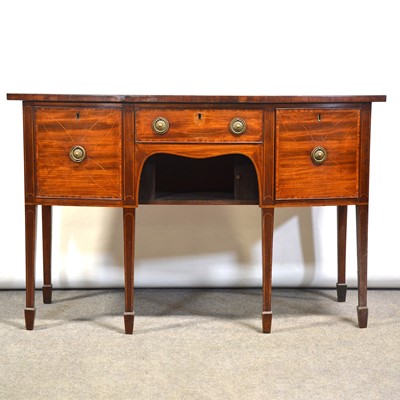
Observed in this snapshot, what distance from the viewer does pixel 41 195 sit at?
8.56 feet

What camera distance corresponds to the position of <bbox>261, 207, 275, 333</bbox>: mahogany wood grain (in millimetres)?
2609

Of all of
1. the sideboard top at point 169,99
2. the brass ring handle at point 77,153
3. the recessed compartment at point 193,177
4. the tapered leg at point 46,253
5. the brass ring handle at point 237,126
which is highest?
the sideboard top at point 169,99

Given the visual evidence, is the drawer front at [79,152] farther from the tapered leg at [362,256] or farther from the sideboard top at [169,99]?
the tapered leg at [362,256]

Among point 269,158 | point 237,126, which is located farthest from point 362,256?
point 237,126

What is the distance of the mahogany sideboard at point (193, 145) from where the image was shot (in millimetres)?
2539

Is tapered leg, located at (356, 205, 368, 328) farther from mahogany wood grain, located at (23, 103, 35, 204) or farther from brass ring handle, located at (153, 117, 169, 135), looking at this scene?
mahogany wood grain, located at (23, 103, 35, 204)

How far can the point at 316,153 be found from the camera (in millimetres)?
2566

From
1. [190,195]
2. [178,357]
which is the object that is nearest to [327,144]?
[190,195]

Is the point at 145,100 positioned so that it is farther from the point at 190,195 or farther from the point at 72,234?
the point at 72,234

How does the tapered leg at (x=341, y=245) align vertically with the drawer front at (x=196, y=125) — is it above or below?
below

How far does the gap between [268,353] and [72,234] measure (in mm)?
1295
